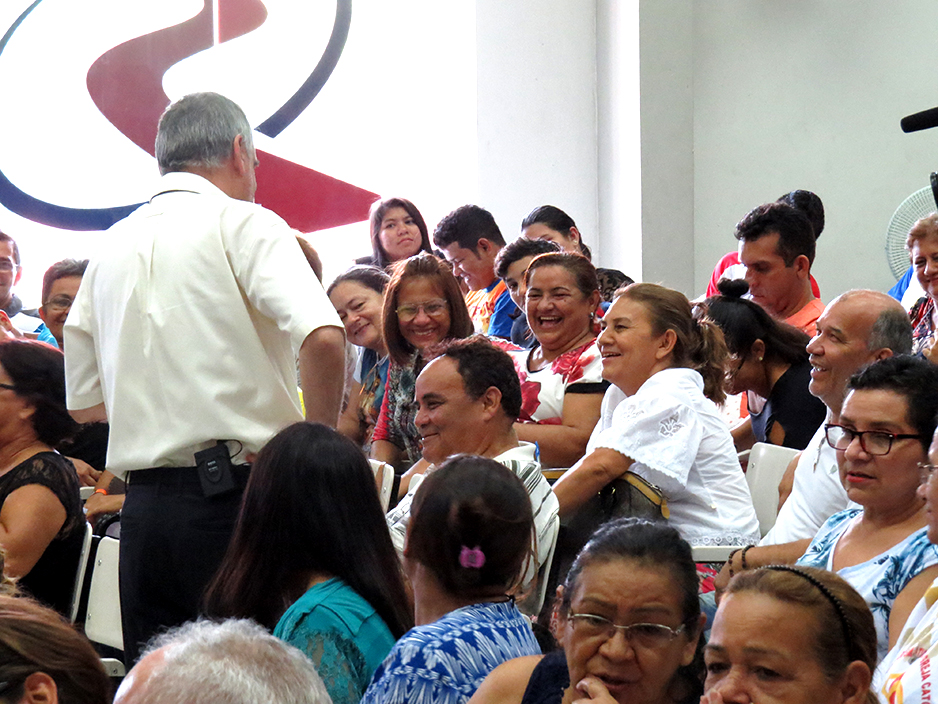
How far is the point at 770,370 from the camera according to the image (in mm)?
3529

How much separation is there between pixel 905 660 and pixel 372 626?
85 centimetres

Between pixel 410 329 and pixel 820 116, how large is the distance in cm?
335

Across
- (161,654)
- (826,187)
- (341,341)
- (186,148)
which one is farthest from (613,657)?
(826,187)

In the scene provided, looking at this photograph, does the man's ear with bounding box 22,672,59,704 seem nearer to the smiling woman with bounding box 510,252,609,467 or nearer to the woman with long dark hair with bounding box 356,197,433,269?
the smiling woman with bounding box 510,252,609,467

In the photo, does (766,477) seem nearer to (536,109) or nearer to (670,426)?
(670,426)

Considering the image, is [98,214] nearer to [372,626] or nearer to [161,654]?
[372,626]

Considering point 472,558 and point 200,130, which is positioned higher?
point 200,130

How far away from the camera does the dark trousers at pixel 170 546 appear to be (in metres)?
2.49

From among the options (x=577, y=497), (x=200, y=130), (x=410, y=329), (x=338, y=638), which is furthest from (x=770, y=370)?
(x=338, y=638)

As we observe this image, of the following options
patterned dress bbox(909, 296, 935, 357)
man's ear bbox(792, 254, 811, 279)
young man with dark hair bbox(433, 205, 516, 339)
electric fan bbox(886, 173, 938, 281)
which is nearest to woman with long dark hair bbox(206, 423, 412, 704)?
patterned dress bbox(909, 296, 935, 357)

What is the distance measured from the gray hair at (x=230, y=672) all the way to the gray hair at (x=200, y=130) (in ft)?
5.47

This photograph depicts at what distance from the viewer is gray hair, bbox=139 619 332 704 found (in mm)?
1113

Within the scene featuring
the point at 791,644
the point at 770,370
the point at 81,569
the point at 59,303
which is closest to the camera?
the point at 791,644

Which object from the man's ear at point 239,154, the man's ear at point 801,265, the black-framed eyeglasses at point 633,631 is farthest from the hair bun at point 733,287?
the black-framed eyeglasses at point 633,631
